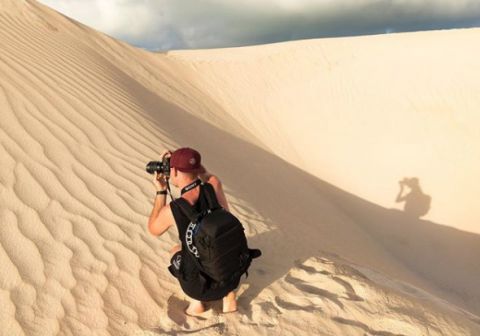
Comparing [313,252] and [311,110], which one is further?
[311,110]

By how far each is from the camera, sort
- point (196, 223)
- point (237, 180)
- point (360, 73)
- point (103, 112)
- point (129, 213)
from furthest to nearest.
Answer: point (360, 73) < point (237, 180) < point (103, 112) < point (129, 213) < point (196, 223)

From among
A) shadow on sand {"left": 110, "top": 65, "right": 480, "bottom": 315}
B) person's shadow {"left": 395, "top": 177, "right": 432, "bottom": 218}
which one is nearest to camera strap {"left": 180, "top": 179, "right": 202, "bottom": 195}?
shadow on sand {"left": 110, "top": 65, "right": 480, "bottom": 315}

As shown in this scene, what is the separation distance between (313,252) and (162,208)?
1.72 metres

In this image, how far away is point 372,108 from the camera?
9.80m

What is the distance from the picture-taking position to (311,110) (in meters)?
10.1

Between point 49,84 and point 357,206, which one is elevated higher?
point 357,206

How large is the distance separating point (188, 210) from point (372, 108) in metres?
8.46

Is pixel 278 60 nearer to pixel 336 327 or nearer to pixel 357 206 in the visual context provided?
pixel 357 206

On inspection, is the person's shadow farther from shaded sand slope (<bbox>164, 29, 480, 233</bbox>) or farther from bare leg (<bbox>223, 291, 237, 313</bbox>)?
bare leg (<bbox>223, 291, 237, 313</bbox>)

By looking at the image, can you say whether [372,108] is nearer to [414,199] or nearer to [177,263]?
[414,199]

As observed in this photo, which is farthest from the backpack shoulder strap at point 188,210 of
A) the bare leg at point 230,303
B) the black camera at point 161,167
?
the bare leg at point 230,303

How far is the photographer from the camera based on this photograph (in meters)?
2.31

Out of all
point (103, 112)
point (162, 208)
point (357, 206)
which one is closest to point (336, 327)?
point (162, 208)

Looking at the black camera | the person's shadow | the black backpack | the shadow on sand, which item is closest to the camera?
the black backpack
